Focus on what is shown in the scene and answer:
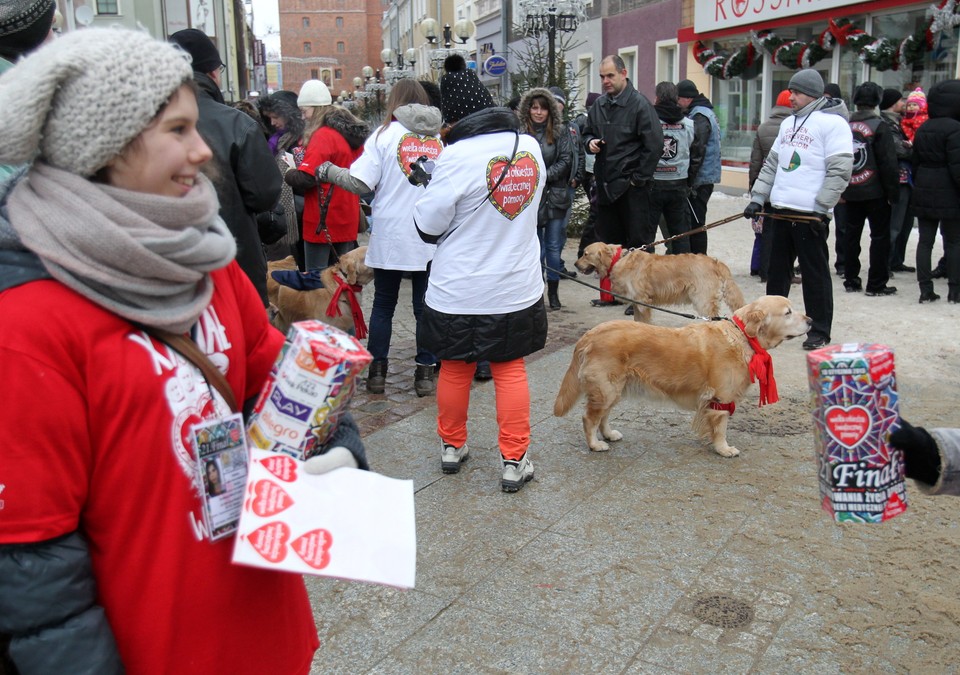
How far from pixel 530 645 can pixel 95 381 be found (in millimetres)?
2210

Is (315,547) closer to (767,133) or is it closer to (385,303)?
(385,303)

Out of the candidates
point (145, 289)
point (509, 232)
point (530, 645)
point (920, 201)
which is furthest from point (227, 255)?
point (920, 201)

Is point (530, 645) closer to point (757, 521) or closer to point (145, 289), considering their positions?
point (757, 521)

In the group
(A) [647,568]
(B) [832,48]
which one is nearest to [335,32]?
(B) [832,48]

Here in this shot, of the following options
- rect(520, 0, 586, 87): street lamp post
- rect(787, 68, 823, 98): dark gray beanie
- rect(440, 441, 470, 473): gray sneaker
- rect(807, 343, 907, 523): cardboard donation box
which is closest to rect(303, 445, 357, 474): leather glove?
rect(807, 343, 907, 523): cardboard donation box

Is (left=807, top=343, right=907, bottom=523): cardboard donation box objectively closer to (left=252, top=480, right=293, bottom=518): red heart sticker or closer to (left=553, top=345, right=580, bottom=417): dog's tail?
(left=252, top=480, right=293, bottom=518): red heart sticker

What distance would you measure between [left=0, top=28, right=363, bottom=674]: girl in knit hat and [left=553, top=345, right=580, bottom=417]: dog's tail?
3477mm

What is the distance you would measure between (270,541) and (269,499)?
0.24 ft

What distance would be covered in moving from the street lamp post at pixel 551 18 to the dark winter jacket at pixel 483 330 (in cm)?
906

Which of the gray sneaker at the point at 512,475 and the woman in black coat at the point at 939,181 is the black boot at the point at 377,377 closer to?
the gray sneaker at the point at 512,475

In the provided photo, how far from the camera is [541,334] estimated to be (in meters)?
4.57

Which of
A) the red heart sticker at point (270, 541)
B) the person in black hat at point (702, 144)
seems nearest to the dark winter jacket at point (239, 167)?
the red heart sticker at point (270, 541)

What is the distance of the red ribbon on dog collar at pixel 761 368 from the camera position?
4866 mm

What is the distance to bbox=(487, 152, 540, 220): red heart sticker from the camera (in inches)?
168
